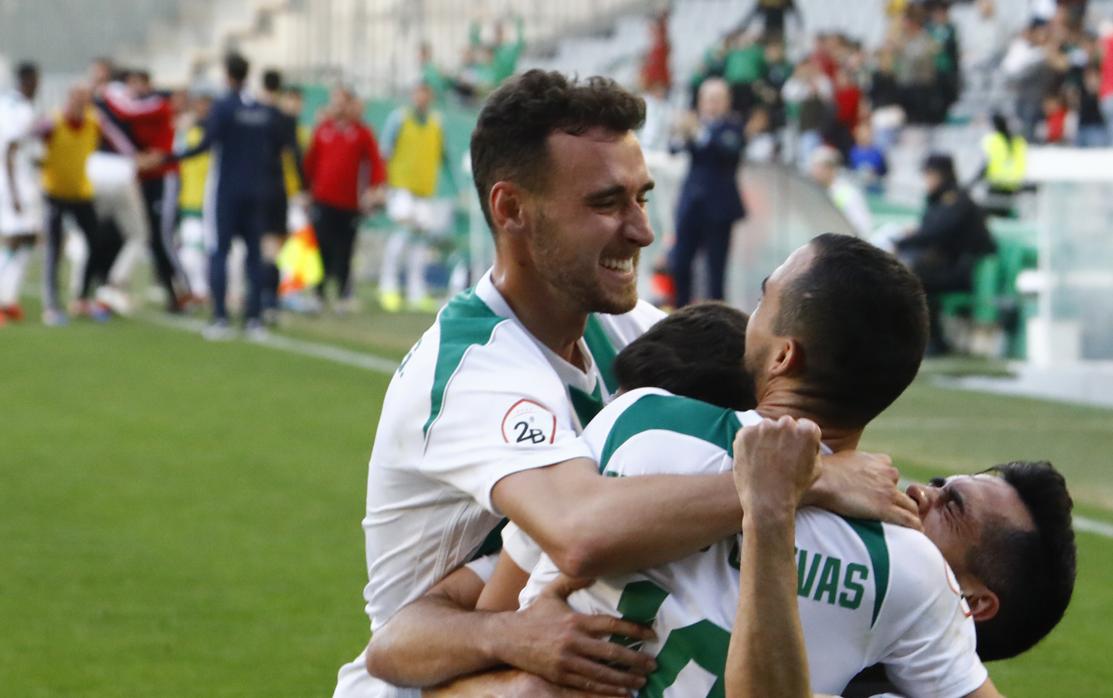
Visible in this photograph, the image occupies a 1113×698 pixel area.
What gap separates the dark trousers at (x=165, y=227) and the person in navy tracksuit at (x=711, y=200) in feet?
16.9

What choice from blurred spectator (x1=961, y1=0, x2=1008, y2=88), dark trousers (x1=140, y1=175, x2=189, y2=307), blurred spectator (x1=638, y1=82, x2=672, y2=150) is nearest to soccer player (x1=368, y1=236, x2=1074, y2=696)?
dark trousers (x1=140, y1=175, x2=189, y2=307)

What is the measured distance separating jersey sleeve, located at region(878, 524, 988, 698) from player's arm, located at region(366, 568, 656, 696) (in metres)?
0.36

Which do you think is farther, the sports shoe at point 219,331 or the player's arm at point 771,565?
the sports shoe at point 219,331

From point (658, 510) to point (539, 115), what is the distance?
917 millimetres

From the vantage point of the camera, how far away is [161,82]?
123 feet

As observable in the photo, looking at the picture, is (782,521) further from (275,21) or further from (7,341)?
(275,21)

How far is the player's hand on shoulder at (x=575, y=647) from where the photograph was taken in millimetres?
3088

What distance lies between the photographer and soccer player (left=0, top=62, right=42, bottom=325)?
17359mm

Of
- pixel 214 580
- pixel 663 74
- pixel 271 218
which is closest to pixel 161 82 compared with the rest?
pixel 663 74

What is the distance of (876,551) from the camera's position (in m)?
2.96

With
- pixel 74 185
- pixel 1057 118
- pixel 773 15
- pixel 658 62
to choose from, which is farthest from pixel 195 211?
pixel 658 62

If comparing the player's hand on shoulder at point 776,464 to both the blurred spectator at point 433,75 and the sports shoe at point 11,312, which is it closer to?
the sports shoe at point 11,312

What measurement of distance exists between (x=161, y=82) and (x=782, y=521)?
35895 millimetres

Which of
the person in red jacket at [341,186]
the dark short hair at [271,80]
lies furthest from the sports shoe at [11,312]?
the person in red jacket at [341,186]
